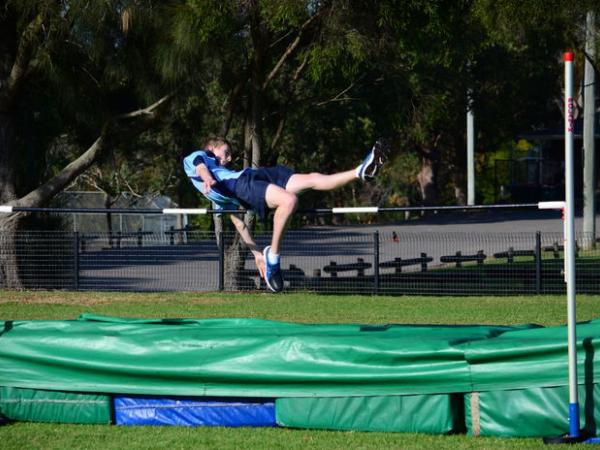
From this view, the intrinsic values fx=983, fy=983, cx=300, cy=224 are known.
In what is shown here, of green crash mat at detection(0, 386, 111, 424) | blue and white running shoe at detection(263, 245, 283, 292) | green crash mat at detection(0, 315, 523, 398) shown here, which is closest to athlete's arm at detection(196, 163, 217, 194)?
blue and white running shoe at detection(263, 245, 283, 292)

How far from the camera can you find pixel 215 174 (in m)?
8.82

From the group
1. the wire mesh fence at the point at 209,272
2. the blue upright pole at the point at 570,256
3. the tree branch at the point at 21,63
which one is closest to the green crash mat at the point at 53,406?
the blue upright pole at the point at 570,256

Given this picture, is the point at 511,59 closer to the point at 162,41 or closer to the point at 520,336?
the point at 162,41

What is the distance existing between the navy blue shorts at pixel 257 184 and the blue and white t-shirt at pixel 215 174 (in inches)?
3.4

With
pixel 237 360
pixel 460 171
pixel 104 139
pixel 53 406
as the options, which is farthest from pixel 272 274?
pixel 460 171

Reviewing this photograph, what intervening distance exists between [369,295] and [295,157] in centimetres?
1674

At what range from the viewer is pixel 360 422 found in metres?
7.15

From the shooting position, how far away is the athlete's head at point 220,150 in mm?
8906

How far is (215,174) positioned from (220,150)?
0.24m

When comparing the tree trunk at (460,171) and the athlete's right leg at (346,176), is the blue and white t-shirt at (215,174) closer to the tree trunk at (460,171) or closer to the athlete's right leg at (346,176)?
the athlete's right leg at (346,176)

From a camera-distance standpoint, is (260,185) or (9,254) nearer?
(260,185)

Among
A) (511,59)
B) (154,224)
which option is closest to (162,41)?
(154,224)

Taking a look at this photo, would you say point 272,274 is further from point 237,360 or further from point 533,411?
point 533,411

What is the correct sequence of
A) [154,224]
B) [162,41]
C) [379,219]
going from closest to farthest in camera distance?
[162,41]
[154,224]
[379,219]
